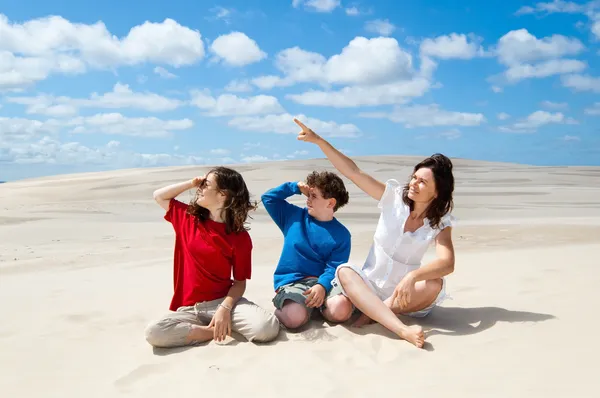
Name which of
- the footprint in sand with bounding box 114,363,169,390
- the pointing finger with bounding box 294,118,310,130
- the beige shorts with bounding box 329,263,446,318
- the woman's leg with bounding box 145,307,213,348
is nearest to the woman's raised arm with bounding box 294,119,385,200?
the pointing finger with bounding box 294,118,310,130

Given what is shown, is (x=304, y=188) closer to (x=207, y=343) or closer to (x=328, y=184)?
(x=328, y=184)

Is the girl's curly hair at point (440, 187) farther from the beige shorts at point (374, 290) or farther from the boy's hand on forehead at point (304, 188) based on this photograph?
the boy's hand on forehead at point (304, 188)

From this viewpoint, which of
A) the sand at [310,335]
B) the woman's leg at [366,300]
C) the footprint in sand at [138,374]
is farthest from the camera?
the woman's leg at [366,300]

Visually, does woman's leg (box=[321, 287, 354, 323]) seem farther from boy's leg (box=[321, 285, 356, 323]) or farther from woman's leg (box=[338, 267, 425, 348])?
woman's leg (box=[338, 267, 425, 348])

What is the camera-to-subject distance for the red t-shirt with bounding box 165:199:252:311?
12.8 ft

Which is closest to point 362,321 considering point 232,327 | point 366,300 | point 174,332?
point 366,300

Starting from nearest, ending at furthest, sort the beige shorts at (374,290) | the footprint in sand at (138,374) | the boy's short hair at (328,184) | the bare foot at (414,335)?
the footprint in sand at (138,374) < the bare foot at (414,335) < the beige shorts at (374,290) < the boy's short hair at (328,184)

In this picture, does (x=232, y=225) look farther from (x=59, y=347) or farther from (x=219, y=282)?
(x=59, y=347)

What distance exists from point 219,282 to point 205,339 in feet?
1.38

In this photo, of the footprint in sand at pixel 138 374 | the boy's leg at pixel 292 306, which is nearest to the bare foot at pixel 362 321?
the boy's leg at pixel 292 306

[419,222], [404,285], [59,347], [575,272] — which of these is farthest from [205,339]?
[575,272]

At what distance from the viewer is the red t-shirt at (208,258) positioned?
153 inches

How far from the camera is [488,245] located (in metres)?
8.41

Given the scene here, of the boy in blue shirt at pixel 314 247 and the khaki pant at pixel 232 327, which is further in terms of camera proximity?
the boy in blue shirt at pixel 314 247
